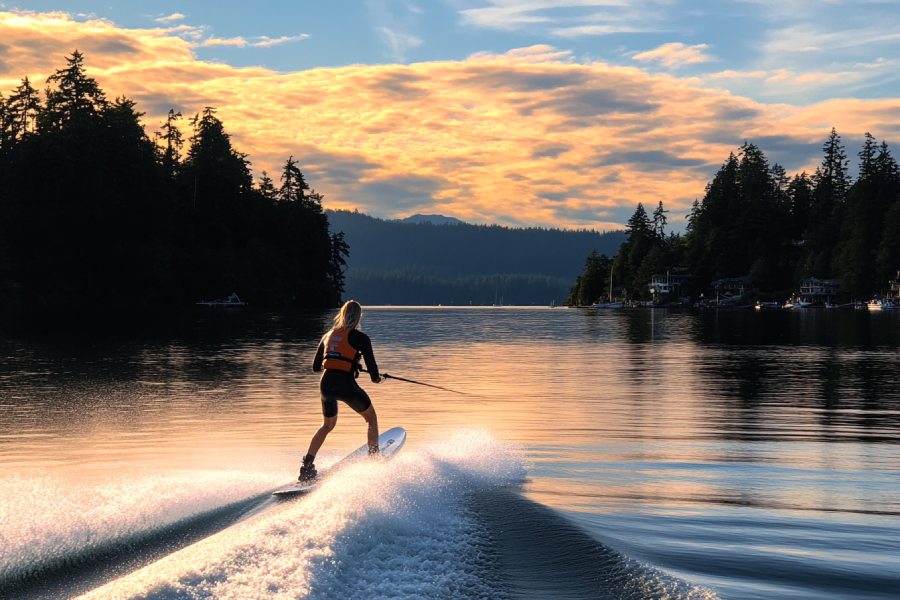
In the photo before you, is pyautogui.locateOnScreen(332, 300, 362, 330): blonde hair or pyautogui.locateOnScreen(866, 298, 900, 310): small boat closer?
pyautogui.locateOnScreen(332, 300, 362, 330): blonde hair

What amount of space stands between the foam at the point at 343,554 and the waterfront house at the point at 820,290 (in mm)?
172309

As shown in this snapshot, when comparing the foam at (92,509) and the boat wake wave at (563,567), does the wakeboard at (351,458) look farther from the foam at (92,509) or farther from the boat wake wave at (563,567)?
the boat wake wave at (563,567)

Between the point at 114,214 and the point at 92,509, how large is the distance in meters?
104

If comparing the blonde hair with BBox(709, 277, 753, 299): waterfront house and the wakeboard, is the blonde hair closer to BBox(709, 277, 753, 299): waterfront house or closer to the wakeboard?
the wakeboard

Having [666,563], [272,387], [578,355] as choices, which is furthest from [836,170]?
[666,563]

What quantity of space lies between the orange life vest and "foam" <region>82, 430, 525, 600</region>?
1.73m

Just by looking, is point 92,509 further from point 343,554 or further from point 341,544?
point 343,554

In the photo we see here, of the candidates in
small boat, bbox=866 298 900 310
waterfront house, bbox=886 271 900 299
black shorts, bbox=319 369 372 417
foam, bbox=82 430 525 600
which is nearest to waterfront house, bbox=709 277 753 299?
waterfront house, bbox=886 271 900 299

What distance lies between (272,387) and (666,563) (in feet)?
64.8

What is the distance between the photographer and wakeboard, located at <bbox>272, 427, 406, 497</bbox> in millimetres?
9695

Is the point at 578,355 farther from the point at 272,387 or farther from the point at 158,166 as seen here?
the point at 158,166

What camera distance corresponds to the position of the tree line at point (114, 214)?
3861 inches

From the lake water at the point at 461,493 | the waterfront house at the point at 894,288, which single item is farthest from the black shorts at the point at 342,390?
the waterfront house at the point at 894,288

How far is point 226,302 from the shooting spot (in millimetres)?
123312
